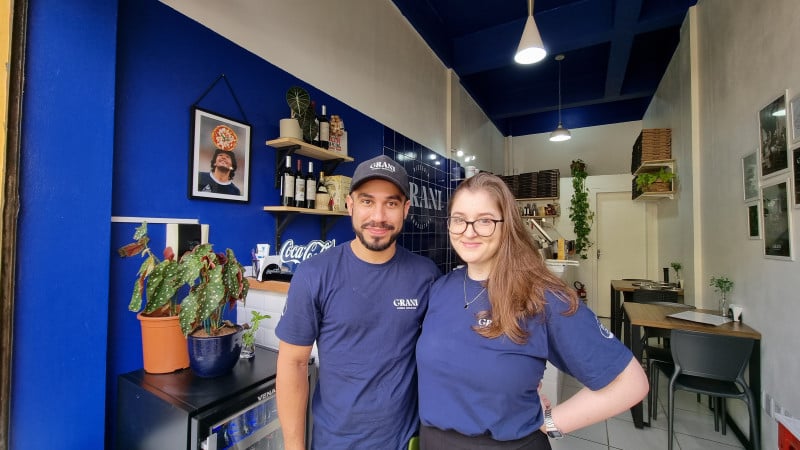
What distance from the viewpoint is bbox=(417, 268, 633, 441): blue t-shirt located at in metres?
0.95

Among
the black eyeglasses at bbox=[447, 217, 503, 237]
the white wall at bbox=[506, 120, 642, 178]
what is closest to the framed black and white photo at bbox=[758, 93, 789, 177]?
the black eyeglasses at bbox=[447, 217, 503, 237]

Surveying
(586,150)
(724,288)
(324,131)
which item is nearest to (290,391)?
(324,131)

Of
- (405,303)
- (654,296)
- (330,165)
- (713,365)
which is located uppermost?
(330,165)

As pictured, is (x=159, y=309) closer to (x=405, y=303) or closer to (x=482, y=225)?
(x=405, y=303)

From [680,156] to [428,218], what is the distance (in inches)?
114

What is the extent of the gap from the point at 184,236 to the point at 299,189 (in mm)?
737

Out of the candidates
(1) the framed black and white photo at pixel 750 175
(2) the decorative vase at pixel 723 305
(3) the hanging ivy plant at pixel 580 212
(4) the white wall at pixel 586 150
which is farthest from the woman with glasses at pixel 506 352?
(4) the white wall at pixel 586 150

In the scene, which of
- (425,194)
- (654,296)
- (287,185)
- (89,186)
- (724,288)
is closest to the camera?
(89,186)

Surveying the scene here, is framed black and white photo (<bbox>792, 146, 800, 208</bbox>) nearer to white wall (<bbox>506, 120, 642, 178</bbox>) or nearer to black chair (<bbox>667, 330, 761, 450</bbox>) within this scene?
black chair (<bbox>667, 330, 761, 450</bbox>)

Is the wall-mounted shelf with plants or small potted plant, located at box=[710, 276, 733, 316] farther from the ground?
the wall-mounted shelf with plants

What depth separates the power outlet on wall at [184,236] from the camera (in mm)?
1643

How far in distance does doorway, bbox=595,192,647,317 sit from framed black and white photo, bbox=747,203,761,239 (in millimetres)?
4111

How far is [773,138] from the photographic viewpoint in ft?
6.95

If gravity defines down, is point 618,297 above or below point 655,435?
above
